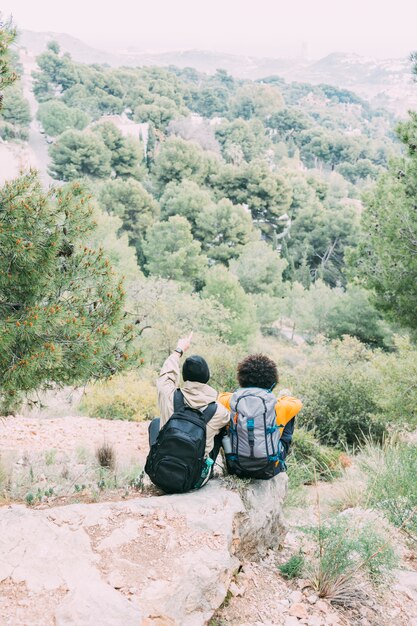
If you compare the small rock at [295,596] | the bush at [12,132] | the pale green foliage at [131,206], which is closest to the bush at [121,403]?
the small rock at [295,596]

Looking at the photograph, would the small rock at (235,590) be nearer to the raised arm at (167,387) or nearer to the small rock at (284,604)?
the small rock at (284,604)

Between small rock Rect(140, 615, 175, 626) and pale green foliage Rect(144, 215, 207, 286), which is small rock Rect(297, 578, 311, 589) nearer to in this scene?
small rock Rect(140, 615, 175, 626)

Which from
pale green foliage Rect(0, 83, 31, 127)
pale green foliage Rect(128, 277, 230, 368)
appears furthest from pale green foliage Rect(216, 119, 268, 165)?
pale green foliage Rect(128, 277, 230, 368)

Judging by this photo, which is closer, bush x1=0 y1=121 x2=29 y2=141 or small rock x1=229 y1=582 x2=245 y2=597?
small rock x1=229 y1=582 x2=245 y2=597

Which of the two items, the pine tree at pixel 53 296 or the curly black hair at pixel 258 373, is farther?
the pine tree at pixel 53 296

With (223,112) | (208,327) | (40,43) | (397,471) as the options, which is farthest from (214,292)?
(40,43)

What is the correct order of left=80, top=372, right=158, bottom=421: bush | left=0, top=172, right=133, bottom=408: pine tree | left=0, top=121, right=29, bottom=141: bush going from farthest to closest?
left=0, top=121, right=29, bottom=141: bush, left=80, top=372, right=158, bottom=421: bush, left=0, top=172, right=133, bottom=408: pine tree

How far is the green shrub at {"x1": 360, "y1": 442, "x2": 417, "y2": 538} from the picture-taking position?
4262mm

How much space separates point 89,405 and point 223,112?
83573 millimetres

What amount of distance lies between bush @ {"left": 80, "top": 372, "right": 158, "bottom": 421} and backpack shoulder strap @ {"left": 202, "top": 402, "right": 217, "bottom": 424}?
7687mm

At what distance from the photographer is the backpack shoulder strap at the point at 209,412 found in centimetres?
332

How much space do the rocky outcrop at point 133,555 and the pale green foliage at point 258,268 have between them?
1082 inches

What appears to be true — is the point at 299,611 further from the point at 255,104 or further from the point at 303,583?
the point at 255,104

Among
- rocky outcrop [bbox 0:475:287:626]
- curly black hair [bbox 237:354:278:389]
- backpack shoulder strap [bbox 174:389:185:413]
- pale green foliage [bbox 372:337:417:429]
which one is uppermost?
curly black hair [bbox 237:354:278:389]
